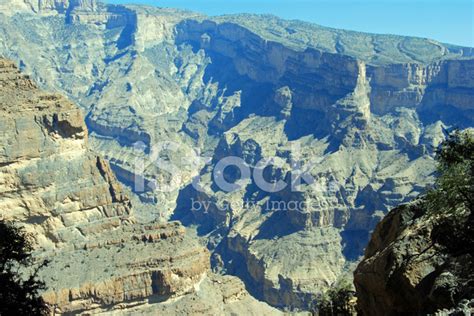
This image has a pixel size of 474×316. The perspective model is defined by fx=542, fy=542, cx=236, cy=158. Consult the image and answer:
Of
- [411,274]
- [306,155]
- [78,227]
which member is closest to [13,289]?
[411,274]

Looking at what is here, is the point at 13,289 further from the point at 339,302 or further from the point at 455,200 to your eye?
the point at 339,302

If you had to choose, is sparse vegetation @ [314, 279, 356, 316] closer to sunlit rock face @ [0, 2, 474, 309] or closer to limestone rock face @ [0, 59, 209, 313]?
limestone rock face @ [0, 59, 209, 313]

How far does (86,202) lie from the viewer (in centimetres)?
6088

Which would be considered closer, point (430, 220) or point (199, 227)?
point (430, 220)

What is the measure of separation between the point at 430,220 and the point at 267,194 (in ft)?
352

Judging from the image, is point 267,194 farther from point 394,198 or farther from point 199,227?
point 394,198

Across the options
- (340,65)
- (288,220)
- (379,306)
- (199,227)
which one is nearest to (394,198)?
(288,220)

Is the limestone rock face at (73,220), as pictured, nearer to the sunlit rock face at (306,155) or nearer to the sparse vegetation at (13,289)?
the sparse vegetation at (13,289)

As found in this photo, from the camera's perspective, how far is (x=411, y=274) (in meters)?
19.0

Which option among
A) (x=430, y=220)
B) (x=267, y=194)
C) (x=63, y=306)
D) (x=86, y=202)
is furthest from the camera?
(x=267, y=194)

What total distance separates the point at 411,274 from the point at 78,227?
47.1 meters

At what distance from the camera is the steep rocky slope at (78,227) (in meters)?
54.0

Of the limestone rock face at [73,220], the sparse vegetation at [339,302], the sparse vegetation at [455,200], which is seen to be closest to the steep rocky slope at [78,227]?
the limestone rock face at [73,220]

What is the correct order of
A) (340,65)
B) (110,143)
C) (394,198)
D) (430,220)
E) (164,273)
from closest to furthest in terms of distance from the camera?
(430,220)
(164,273)
(394,198)
(340,65)
(110,143)
